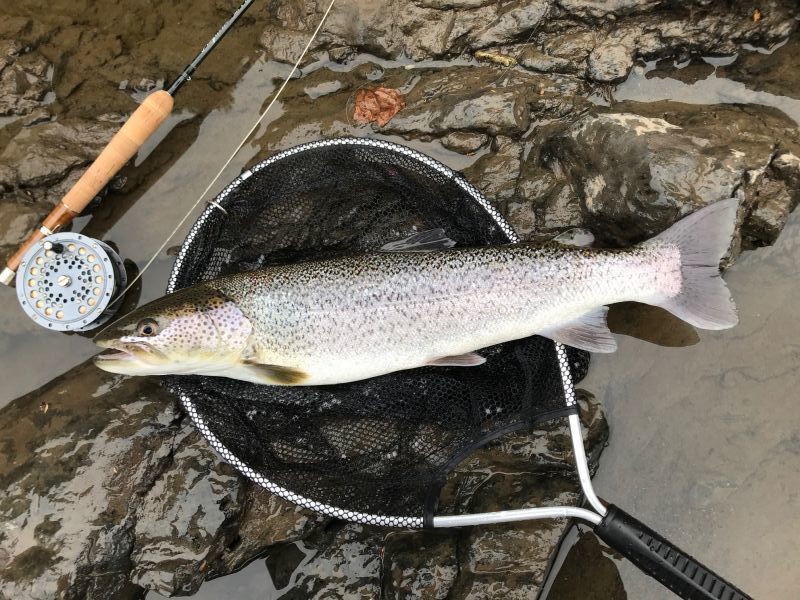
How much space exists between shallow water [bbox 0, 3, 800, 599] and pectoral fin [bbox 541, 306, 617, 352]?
50 cm

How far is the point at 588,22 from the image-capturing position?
3381 mm

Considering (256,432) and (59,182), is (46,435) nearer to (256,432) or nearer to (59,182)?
(256,432)

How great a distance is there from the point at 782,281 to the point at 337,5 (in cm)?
316

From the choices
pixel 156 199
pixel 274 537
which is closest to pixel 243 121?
pixel 156 199

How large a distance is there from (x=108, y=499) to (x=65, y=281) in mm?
1184

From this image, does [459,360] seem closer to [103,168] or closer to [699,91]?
[103,168]

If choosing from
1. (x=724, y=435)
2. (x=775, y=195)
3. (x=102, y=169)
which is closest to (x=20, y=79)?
(x=102, y=169)

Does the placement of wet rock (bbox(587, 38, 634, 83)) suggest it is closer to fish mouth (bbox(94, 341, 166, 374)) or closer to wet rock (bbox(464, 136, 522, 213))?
wet rock (bbox(464, 136, 522, 213))

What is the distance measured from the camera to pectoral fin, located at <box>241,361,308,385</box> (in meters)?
2.78

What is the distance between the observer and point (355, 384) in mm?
3076

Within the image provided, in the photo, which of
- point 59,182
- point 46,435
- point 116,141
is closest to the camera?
point 116,141

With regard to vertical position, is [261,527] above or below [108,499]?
below

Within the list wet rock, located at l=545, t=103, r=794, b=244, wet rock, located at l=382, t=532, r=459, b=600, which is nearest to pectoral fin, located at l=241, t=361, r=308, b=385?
wet rock, located at l=382, t=532, r=459, b=600

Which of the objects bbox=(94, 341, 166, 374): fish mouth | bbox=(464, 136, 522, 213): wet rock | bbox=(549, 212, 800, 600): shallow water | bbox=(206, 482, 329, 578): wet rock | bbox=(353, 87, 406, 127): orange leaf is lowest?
bbox=(549, 212, 800, 600): shallow water
